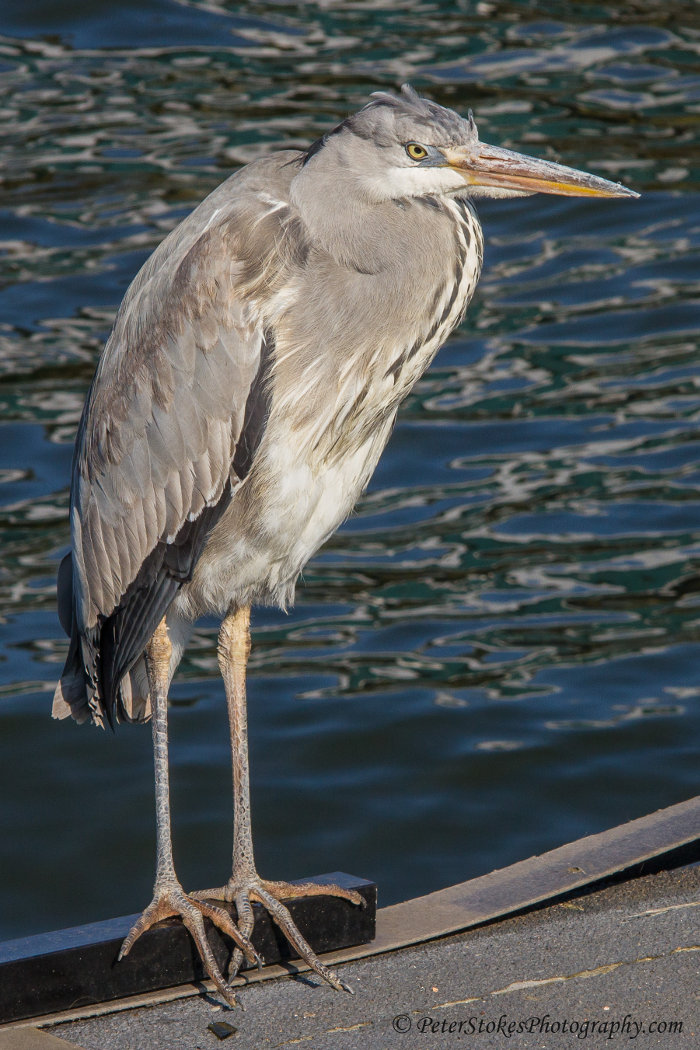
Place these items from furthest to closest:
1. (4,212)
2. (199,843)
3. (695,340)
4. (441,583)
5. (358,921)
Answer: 1. (4,212)
2. (695,340)
3. (441,583)
4. (199,843)
5. (358,921)

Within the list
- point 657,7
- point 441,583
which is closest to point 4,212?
point 441,583

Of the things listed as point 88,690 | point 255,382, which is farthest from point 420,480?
point 255,382

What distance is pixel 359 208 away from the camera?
11.6 ft

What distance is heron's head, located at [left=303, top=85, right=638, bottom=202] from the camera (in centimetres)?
349

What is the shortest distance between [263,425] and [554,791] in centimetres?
288

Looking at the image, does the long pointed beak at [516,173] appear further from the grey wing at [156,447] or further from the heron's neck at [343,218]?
the grey wing at [156,447]

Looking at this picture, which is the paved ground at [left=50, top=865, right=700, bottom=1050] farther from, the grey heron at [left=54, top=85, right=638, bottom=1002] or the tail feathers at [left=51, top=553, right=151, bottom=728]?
the tail feathers at [left=51, top=553, right=151, bottom=728]

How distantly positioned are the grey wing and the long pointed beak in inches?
23.8

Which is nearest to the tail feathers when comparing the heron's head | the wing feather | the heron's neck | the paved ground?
the wing feather

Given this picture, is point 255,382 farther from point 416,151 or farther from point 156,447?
point 416,151

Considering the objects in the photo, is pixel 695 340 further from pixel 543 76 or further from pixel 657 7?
pixel 657 7

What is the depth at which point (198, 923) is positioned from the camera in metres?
3.28

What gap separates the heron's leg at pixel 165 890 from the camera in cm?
314

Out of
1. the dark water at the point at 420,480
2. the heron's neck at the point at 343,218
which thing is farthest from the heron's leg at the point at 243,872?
the dark water at the point at 420,480
